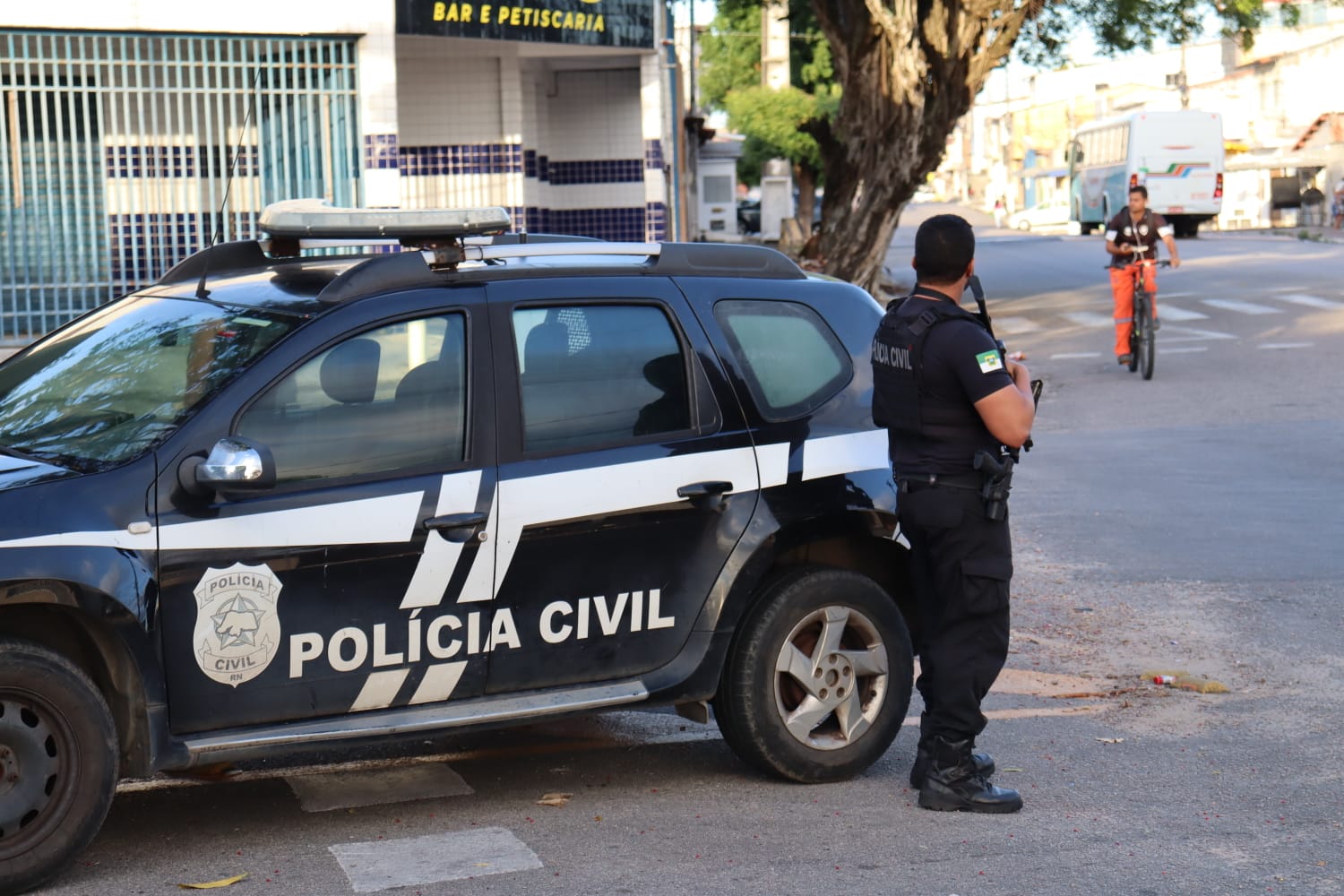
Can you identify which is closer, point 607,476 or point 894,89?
point 607,476

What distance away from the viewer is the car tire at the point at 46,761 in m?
4.22

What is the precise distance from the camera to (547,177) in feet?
57.1

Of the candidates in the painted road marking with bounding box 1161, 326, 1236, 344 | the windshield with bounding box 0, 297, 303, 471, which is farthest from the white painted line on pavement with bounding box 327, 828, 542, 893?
the painted road marking with bounding box 1161, 326, 1236, 344

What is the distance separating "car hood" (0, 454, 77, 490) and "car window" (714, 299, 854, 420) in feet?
6.80

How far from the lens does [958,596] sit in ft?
16.9

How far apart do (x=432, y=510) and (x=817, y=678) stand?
142 cm

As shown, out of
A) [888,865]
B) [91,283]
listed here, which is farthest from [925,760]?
[91,283]

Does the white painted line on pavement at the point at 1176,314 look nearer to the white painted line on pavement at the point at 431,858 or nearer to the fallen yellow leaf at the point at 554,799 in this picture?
the fallen yellow leaf at the point at 554,799

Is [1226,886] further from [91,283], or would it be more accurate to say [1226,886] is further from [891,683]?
[91,283]

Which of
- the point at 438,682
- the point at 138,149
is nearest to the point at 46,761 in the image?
the point at 438,682

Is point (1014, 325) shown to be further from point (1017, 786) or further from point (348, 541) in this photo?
point (348, 541)

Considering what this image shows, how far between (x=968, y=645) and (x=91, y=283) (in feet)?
32.4

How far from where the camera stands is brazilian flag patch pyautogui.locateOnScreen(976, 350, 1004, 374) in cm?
498

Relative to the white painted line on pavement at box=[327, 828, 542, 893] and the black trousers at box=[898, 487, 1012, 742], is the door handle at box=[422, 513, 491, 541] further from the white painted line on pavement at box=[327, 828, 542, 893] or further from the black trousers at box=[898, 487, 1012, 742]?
the black trousers at box=[898, 487, 1012, 742]
